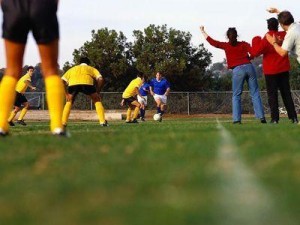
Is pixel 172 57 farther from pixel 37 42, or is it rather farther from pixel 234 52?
pixel 37 42

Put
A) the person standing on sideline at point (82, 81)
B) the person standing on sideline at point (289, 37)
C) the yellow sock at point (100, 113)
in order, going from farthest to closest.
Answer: the yellow sock at point (100, 113)
the person standing on sideline at point (82, 81)
the person standing on sideline at point (289, 37)

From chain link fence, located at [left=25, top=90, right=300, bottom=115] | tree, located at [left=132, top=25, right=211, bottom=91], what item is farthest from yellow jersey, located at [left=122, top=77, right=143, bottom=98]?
tree, located at [left=132, top=25, right=211, bottom=91]

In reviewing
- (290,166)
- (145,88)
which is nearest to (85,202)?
(290,166)

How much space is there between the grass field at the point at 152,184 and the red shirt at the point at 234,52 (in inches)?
331

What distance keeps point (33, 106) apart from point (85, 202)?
41488 millimetres

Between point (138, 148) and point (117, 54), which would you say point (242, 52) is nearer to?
point (138, 148)

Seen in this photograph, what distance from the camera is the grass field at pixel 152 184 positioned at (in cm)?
252

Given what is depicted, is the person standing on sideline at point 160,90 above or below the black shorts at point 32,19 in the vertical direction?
below

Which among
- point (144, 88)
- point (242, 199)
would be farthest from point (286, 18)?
point (144, 88)

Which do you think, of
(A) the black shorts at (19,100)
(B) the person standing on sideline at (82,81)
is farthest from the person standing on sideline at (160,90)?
(B) the person standing on sideline at (82,81)

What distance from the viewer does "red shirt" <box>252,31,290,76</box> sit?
43.6ft

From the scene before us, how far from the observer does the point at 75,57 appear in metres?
55.8

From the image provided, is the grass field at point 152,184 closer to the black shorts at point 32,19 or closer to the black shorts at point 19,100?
the black shorts at point 32,19

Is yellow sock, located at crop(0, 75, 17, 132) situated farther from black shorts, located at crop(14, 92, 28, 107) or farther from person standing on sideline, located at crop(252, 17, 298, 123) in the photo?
black shorts, located at crop(14, 92, 28, 107)
